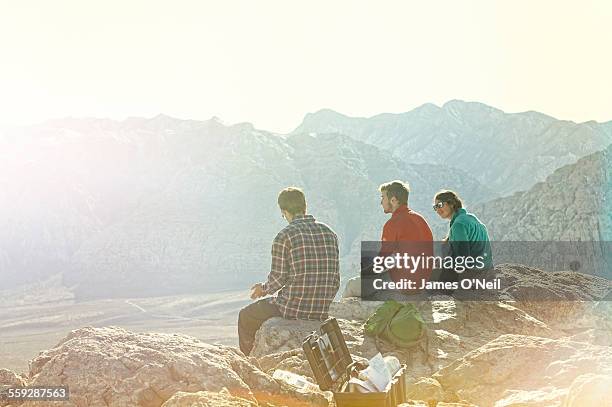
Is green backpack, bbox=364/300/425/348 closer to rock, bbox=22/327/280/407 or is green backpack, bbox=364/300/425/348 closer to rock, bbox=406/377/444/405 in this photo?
rock, bbox=406/377/444/405

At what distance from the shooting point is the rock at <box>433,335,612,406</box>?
6230 mm

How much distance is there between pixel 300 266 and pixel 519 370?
9.15ft

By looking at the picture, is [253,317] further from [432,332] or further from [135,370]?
[135,370]

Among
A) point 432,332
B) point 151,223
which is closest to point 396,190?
point 432,332

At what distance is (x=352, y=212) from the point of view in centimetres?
19300

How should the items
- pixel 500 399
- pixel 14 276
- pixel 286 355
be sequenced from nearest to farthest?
pixel 500 399 < pixel 286 355 < pixel 14 276

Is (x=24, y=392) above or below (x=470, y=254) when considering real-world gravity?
below

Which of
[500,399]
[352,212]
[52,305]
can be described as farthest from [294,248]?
[352,212]

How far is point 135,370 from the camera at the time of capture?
18.7 feet

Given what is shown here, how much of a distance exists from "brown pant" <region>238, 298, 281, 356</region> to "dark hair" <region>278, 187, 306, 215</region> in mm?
1120

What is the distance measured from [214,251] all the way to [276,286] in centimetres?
16613

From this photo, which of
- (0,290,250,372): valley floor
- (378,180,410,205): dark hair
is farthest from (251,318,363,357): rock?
(0,290,250,372): valley floor

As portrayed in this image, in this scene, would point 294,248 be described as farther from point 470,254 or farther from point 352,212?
point 352,212

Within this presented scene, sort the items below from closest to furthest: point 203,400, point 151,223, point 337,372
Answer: point 203,400 < point 337,372 < point 151,223
